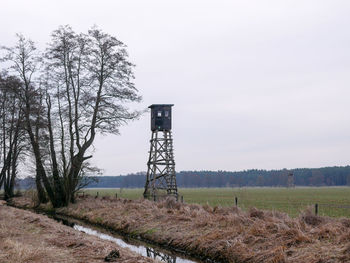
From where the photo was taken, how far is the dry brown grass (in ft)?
35.2

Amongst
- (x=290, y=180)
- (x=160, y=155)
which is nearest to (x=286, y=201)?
(x=160, y=155)

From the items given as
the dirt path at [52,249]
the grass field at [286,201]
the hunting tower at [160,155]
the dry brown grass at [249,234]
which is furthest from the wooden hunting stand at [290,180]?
the dirt path at [52,249]

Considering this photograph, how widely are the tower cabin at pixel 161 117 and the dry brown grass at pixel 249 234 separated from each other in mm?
17699

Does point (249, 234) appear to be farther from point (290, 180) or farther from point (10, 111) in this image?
point (290, 180)

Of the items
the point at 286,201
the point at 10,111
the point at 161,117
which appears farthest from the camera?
the point at 286,201

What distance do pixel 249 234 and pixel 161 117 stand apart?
84.6ft

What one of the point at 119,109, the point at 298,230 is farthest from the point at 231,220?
the point at 119,109

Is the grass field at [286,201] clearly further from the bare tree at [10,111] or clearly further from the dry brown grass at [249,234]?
the bare tree at [10,111]

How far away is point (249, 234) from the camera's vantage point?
12.9 meters

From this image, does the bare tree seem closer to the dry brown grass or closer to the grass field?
the grass field

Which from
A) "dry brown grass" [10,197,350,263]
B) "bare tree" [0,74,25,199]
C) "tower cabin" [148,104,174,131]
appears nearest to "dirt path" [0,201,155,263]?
"dry brown grass" [10,197,350,263]

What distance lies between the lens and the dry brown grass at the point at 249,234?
10.7m

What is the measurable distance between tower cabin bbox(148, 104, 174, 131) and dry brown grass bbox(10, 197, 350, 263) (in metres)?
17.7

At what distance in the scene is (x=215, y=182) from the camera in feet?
649
